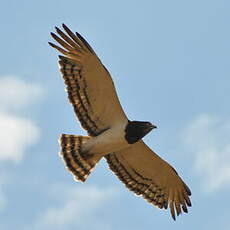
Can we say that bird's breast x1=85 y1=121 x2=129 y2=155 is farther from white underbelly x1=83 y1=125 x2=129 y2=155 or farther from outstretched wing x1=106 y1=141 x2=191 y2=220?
outstretched wing x1=106 y1=141 x2=191 y2=220

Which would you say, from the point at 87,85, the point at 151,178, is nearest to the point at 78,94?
the point at 87,85

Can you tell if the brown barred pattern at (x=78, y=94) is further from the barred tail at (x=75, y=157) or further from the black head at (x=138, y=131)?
the black head at (x=138, y=131)

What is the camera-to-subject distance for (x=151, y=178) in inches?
939

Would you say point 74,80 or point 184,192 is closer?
point 74,80

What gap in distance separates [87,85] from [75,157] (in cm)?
182

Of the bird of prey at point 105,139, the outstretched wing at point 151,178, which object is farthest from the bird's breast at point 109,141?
the outstretched wing at point 151,178

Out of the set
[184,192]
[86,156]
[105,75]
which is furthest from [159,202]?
[105,75]

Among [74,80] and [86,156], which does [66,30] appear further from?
[86,156]

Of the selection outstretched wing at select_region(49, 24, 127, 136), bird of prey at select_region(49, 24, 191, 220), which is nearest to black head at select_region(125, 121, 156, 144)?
bird of prey at select_region(49, 24, 191, 220)

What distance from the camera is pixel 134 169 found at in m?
23.8

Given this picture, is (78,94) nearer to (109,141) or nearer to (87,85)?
(87,85)

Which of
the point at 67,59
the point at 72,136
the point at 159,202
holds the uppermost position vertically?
the point at 67,59

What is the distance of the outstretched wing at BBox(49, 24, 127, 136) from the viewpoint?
21938 millimetres

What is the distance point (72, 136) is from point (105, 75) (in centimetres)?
178
